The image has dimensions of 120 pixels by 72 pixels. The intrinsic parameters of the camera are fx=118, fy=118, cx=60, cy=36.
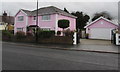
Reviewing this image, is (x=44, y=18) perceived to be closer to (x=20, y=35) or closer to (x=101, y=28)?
(x=20, y=35)

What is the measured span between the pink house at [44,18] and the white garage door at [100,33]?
5.89 m

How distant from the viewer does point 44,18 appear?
27.9 m

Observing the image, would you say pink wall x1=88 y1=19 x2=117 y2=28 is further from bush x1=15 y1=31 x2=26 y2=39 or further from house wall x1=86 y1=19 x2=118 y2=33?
bush x1=15 y1=31 x2=26 y2=39

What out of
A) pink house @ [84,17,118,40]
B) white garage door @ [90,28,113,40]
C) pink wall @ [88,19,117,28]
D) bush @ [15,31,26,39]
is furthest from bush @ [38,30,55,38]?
pink wall @ [88,19,117,28]

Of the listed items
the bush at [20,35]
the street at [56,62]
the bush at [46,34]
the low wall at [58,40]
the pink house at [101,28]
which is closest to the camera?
the street at [56,62]

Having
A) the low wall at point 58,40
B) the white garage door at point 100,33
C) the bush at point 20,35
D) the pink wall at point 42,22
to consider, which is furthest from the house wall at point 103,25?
the bush at point 20,35

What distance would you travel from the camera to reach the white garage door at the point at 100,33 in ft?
85.7

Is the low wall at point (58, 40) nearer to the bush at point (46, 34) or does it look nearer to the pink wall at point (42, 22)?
the bush at point (46, 34)

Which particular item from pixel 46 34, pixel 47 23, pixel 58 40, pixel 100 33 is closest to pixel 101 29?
pixel 100 33

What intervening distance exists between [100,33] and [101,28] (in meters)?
1.17

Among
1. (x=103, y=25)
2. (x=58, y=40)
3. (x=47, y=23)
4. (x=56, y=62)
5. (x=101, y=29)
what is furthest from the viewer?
(x=47, y=23)

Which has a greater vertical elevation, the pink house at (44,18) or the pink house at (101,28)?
the pink house at (44,18)

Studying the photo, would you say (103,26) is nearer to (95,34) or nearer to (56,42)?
(95,34)

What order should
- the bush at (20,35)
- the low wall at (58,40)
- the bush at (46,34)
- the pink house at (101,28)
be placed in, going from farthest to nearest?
the pink house at (101,28) → the bush at (20,35) → the bush at (46,34) → the low wall at (58,40)
